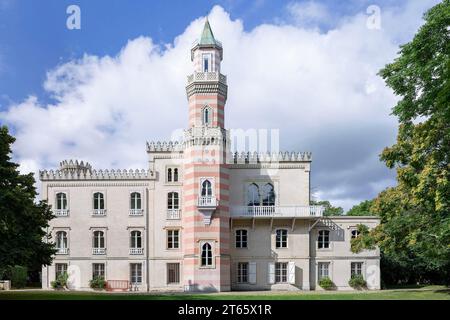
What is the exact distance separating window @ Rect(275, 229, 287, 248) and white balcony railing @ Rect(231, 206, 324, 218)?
5.53 feet

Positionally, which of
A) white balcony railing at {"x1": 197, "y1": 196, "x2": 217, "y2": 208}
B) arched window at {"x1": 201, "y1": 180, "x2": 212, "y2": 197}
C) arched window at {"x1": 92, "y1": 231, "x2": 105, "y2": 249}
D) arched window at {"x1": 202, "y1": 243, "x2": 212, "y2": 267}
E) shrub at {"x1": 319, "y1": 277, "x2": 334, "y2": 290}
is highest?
arched window at {"x1": 201, "y1": 180, "x2": 212, "y2": 197}

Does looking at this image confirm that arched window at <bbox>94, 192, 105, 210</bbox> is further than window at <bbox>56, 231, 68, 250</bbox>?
Yes

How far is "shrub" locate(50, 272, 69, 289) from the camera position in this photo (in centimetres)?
3884

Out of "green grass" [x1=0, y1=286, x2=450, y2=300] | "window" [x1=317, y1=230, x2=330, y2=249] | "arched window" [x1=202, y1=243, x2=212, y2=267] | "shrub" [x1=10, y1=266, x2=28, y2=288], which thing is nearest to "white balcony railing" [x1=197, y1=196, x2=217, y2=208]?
"arched window" [x1=202, y1=243, x2=212, y2=267]

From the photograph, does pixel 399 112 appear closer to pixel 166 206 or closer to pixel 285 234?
pixel 285 234

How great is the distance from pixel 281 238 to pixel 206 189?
740 centimetres

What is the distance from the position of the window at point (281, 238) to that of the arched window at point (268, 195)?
90.8 inches

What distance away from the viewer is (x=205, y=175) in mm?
37906

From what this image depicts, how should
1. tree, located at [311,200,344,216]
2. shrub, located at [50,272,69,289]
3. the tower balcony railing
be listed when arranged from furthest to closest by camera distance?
tree, located at [311,200,344,216] < the tower balcony railing < shrub, located at [50,272,69,289]

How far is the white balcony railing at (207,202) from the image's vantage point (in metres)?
37.3

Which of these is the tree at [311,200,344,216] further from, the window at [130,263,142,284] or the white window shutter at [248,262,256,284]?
the window at [130,263,142,284]

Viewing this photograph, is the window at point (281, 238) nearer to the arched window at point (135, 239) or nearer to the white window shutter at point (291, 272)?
the white window shutter at point (291, 272)

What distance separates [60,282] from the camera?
3897cm

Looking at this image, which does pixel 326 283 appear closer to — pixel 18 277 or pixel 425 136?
pixel 425 136
